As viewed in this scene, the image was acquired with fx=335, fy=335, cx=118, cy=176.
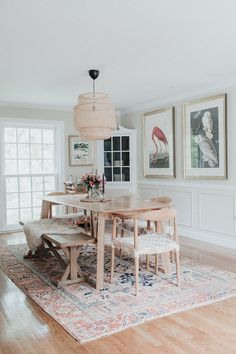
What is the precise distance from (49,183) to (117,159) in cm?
142

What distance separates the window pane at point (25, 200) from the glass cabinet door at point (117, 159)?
62.3 inches

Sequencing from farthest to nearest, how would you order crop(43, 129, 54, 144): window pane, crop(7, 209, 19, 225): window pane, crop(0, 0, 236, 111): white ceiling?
crop(43, 129, 54, 144): window pane → crop(7, 209, 19, 225): window pane → crop(0, 0, 236, 111): white ceiling

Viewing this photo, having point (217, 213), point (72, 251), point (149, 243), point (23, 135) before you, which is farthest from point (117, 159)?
point (149, 243)

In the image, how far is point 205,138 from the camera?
5.03 metres

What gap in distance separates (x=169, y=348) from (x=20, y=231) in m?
4.48

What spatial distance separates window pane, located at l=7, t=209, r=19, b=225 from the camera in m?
6.12

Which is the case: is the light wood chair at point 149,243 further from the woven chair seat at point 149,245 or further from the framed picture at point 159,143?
the framed picture at point 159,143

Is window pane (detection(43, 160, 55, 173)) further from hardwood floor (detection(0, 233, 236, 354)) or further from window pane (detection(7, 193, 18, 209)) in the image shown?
hardwood floor (detection(0, 233, 236, 354))

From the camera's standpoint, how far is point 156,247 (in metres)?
3.12

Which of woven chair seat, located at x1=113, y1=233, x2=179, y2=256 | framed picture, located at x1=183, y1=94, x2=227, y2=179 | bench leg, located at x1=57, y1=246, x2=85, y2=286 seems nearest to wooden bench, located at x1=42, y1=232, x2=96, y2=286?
bench leg, located at x1=57, y1=246, x2=85, y2=286

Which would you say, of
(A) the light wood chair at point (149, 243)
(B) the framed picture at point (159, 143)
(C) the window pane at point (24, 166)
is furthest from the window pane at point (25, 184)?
(A) the light wood chair at point (149, 243)

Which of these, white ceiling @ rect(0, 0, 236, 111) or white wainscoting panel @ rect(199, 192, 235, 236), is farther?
white wainscoting panel @ rect(199, 192, 235, 236)

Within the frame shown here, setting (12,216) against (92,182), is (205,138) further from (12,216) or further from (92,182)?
(12,216)

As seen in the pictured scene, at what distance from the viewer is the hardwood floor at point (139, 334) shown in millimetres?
2180
